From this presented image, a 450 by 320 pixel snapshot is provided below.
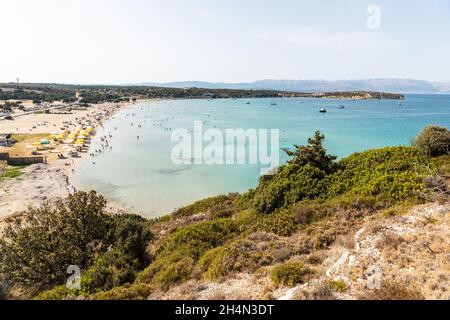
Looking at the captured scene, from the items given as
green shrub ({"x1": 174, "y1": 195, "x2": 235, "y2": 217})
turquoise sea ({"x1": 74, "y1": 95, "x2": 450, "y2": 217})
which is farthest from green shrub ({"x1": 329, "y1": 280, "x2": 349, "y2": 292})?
turquoise sea ({"x1": 74, "y1": 95, "x2": 450, "y2": 217})

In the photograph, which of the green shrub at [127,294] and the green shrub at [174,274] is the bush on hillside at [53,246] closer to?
the green shrub at [127,294]

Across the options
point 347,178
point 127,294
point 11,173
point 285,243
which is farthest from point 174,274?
point 11,173

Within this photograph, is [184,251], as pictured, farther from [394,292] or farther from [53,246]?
[394,292]

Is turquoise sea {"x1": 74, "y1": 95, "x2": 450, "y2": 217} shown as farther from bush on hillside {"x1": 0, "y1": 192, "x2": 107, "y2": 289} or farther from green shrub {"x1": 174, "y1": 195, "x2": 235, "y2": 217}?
bush on hillside {"x1": 0, "y1": 192, "x2": 107, "y2": 289}
